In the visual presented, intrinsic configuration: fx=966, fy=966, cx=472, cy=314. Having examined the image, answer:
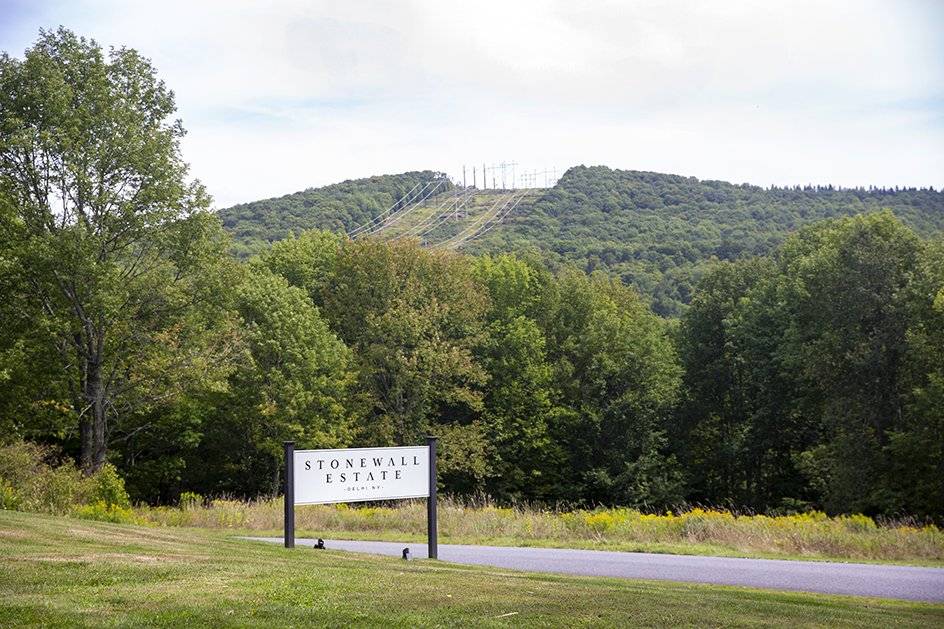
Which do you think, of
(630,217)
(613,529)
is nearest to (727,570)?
(613,529)

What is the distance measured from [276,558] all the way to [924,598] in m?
8.31

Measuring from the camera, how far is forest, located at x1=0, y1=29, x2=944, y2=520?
3272cm

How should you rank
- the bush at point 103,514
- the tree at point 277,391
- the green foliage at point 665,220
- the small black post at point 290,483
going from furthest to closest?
the green foliage at point 665,220 → the tree at point 277,391 → the bush at point 103,514 → the small black post at point 290,483

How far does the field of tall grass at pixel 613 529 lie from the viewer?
704 inches

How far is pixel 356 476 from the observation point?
16.1 meters

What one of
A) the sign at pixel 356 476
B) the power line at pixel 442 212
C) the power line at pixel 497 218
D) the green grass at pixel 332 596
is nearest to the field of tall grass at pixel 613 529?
the sign at pixel 356 476

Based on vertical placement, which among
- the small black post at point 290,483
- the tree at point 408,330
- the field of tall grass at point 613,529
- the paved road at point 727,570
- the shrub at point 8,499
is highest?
the tree at point 408,330

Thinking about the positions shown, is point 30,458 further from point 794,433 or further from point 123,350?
point 794,433

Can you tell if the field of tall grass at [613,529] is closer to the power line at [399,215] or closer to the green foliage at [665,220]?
the green foliage at [665,220]

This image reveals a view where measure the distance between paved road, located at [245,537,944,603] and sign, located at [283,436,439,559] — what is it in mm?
1420

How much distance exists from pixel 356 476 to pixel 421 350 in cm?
3317

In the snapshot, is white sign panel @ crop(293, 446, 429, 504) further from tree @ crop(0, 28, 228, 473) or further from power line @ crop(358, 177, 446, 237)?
Answer: power line @ crop(358, 177, 446, 237)

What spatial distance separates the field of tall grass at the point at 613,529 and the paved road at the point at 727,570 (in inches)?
64.1

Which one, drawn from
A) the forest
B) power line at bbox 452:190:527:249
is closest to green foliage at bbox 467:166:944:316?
power line at bbox 452:190:527:249
